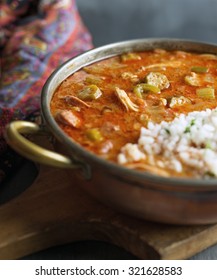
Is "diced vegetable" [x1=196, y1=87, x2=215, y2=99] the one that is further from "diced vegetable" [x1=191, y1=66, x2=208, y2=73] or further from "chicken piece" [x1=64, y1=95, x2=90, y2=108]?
"chicken piece" [x1=64, y1=95, x2=90, y2=108]

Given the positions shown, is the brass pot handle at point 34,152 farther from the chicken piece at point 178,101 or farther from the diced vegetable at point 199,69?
the diced vegetable at point 199,69

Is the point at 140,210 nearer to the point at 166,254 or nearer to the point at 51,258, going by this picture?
the point at 166,254

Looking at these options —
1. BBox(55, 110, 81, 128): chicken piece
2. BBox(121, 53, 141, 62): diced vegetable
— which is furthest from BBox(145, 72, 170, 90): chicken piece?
BBox(55, 110, 81, 128): chicken piece

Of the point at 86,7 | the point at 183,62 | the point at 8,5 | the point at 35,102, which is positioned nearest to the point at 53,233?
the point at 35,102

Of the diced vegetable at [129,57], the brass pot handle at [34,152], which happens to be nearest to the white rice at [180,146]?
the brass pot handle at [34,152]

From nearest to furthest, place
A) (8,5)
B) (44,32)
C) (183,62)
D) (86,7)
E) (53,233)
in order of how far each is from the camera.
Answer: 1. (53,233)
2. (183,62)
3. (44,32)
4. (8,5)
5. (86,7)

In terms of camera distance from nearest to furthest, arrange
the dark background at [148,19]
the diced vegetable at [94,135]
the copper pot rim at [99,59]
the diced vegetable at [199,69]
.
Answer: the copper pot rim at [99,59] < the diced vegetable at [94,135] < the diced vegetable at [199,69] < the dark background at [148,19]
